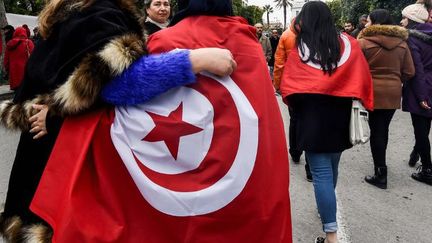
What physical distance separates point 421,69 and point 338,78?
7.28 feet

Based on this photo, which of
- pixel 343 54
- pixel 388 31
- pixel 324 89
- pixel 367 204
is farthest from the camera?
pixel 388 31

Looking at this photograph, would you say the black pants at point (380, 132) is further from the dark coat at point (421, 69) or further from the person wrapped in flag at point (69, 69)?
the person wrapped in flag at point (69, 69)

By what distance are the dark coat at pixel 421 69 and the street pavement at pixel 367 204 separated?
87cm

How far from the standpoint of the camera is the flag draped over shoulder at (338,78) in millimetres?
2900

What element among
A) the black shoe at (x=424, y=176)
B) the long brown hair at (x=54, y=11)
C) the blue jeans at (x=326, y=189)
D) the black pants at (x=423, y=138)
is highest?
the long brown hair at (x=54, y=11)

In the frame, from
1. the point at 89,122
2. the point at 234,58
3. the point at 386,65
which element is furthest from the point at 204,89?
the point at 386,65

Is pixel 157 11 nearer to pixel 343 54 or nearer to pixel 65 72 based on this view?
pixel 343 54

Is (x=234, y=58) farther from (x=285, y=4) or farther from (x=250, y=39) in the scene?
(x=285, y=4)

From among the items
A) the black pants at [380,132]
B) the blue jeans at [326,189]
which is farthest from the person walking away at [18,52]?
the blue jeans at [326,189]

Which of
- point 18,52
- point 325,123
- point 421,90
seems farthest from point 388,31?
point 18,52

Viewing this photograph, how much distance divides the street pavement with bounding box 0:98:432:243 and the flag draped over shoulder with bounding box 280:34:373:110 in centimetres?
114

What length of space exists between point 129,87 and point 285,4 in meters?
113

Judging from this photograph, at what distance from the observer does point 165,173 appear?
1458 mm

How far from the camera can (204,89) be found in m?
1.50
